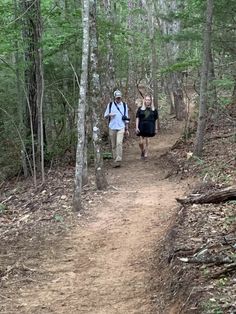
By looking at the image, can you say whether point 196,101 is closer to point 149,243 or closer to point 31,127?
point 31,127

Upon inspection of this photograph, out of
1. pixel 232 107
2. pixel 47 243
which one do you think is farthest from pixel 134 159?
pixel 47 243

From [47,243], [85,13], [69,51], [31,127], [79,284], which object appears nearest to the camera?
[79,284]

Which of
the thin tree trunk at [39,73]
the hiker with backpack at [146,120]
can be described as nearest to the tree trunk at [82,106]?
the thin tree trunk at [39,73]

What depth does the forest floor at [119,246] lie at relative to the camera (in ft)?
17.9

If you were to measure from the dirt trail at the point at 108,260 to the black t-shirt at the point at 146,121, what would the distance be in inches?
129

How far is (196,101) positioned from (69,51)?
660 centimetres

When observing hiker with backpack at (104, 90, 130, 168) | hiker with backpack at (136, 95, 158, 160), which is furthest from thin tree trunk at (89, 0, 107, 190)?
hiker with backpack at (136, 95, 158, 160)

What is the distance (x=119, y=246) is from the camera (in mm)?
7543

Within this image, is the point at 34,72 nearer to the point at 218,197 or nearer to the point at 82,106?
the point at 82,106

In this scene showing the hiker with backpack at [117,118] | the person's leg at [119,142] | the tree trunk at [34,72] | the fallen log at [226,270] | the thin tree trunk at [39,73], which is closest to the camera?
the fallen log at [226,270]

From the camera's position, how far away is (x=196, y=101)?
731 inches

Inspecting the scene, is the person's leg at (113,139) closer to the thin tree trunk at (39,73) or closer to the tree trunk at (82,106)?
the thin tree trunk at (39,73)

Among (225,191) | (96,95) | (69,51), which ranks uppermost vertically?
(69,51)

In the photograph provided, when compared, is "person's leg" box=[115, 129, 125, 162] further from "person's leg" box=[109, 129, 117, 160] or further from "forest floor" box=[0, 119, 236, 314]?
"forest floor" box=[0, 119, 236, 314]
